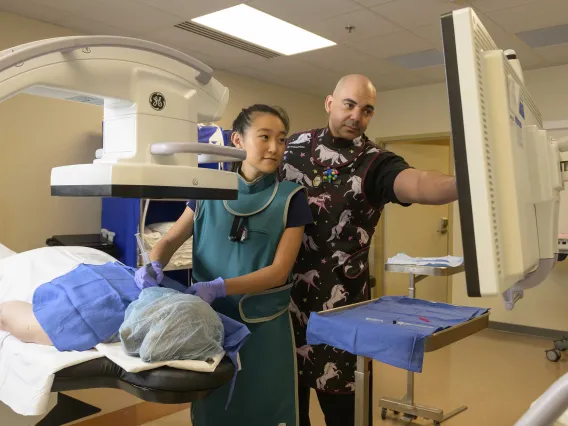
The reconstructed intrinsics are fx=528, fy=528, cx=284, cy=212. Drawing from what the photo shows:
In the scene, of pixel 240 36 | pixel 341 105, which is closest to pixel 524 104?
pixel 341 105

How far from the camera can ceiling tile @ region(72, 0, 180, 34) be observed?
3.33 meters

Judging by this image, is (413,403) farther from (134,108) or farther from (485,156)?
(485,156)

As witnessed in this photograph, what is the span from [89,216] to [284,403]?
2.95 m

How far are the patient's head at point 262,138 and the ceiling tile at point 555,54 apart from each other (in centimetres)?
362

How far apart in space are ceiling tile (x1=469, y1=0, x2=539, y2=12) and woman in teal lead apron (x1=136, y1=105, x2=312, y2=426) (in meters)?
2.29

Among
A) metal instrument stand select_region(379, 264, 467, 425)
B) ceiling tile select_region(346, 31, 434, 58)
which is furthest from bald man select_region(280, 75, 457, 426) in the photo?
ceiling tile select_region(346, 31, 434, 58)

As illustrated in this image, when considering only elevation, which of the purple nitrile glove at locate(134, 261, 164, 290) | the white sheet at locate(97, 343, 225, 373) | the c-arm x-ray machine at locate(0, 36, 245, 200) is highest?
the c-arm x-ray machine at locate(0, 36, 245, 200)

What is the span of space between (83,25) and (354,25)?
75.6 inches

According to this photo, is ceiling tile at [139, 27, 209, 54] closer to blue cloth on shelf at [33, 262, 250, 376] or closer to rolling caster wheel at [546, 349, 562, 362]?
blue cloth on shelf at [33, 262, 250, 376]

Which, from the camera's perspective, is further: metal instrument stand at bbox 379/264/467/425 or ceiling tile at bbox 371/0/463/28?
ceiling tile at bbox 371/0/463/28

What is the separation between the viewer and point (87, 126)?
4.01 meters

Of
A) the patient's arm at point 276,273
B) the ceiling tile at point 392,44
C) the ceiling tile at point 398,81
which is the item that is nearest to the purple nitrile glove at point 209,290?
the patient's arm at point 276,273

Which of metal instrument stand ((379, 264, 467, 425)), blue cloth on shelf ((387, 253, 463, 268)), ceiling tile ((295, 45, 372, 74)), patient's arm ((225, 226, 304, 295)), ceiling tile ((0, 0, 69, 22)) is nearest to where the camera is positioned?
patient's arm ((225, 226, 304, 295))

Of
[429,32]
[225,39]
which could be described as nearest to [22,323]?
[225,39]
